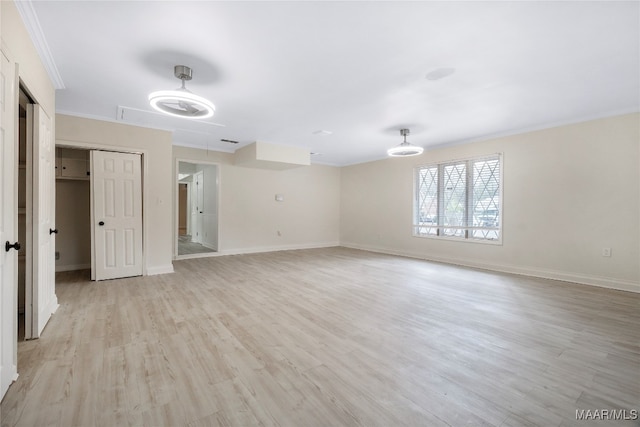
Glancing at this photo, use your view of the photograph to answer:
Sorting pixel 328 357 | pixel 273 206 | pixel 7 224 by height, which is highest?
Result: pixel 273 206

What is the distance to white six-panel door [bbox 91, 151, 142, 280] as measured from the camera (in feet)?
13.7

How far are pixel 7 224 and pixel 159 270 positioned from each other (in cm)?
320

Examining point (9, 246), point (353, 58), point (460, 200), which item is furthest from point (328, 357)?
point (460, 200)

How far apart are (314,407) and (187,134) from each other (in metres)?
5.23

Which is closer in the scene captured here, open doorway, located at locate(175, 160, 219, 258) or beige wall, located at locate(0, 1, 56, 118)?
beige wall, located at locate(0, 1, 56, 118)

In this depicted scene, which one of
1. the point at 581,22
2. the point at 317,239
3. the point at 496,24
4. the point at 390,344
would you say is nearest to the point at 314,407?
the point at 390,344

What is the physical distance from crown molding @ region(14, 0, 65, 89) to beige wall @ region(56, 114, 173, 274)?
132 centimetres

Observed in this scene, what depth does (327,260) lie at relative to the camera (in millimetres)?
6141

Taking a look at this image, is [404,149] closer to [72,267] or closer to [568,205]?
[568,205]

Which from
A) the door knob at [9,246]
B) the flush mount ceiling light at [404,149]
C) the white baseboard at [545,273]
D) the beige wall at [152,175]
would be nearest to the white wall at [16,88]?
the door knob at [9,246]

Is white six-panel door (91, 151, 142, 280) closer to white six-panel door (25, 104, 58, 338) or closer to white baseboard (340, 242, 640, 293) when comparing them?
white six-panel door (25, 104, 58, 338)

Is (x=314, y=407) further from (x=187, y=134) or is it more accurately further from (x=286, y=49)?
(x=187, y=134)

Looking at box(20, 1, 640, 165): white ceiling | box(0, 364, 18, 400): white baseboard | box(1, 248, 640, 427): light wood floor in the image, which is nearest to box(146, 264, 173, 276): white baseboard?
box(1, 248, 640, 427): light wood floor

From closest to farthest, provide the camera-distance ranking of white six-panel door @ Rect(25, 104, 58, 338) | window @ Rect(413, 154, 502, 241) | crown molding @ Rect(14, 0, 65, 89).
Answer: crown molding @ Rect(14, 0, 65, 89) < white six-panel door @ Rect(25, 104, 58, 338) < window @ Rect(413, 154, 502, 241)
